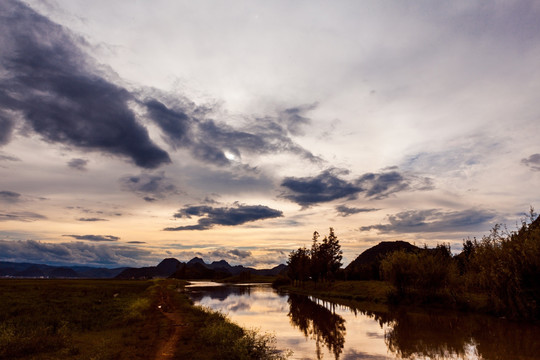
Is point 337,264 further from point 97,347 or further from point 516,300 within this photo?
point 97,347

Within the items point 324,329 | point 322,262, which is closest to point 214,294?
point 322,262

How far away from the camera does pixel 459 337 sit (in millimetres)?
26891

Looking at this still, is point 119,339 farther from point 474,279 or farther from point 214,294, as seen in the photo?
point 214,294

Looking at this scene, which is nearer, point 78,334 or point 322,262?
point 78,334

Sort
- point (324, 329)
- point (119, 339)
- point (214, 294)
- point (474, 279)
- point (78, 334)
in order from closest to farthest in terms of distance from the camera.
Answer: point (119, 339) < point (78, 334) < point (324, 329) < point (474, 279) < point (214, 294)

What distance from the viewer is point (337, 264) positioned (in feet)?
329

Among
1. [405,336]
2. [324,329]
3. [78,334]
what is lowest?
[324,329]

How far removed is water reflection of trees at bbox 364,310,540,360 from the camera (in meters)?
22.0

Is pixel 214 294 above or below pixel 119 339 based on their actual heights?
below

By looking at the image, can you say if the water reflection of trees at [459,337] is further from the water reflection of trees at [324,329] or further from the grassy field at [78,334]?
the grassy field at [78,334]

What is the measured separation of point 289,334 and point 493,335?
16.9 meters

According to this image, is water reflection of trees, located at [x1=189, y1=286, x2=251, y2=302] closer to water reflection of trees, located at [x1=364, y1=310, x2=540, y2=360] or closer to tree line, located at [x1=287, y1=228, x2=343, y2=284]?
tree line, located at [x1=287, y1=228, x2=343, y2=284]

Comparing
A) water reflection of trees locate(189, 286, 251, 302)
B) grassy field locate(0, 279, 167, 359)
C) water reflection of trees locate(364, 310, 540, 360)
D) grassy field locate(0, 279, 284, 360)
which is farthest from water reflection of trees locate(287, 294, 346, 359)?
water reflection of trees locate(189, 286, 251, 302)

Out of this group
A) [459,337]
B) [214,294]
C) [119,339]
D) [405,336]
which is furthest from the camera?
[214,294]
